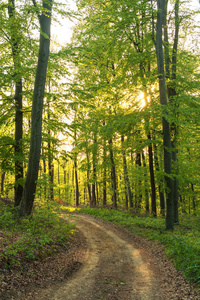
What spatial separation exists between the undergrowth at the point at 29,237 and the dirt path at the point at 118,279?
122cm

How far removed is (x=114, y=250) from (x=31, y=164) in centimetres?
535

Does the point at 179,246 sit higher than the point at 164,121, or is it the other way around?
the point at 164,121

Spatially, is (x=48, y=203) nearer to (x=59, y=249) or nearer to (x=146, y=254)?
(x=59, y=249)

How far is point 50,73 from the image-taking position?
1158 centimetres

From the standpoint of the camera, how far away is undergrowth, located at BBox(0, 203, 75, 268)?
20.5ft

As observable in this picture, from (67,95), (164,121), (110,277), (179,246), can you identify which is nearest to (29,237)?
(110,277)

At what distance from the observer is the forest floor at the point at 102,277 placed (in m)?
5.47

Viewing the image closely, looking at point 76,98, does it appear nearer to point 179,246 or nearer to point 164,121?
point 164,121

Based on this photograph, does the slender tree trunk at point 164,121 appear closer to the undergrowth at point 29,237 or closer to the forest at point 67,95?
the forest at point 67,95

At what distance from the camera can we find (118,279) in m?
6.66

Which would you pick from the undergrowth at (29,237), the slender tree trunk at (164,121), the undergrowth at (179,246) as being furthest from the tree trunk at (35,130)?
the undergrowth at (179,246)

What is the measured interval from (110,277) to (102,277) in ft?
0.85

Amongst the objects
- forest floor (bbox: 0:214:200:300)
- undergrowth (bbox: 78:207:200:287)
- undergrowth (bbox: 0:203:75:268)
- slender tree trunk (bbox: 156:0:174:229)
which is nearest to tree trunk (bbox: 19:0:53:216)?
undergrowth (bbox: 0:203:75:268)

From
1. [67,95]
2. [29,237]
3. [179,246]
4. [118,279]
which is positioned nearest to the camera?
[118,279]
